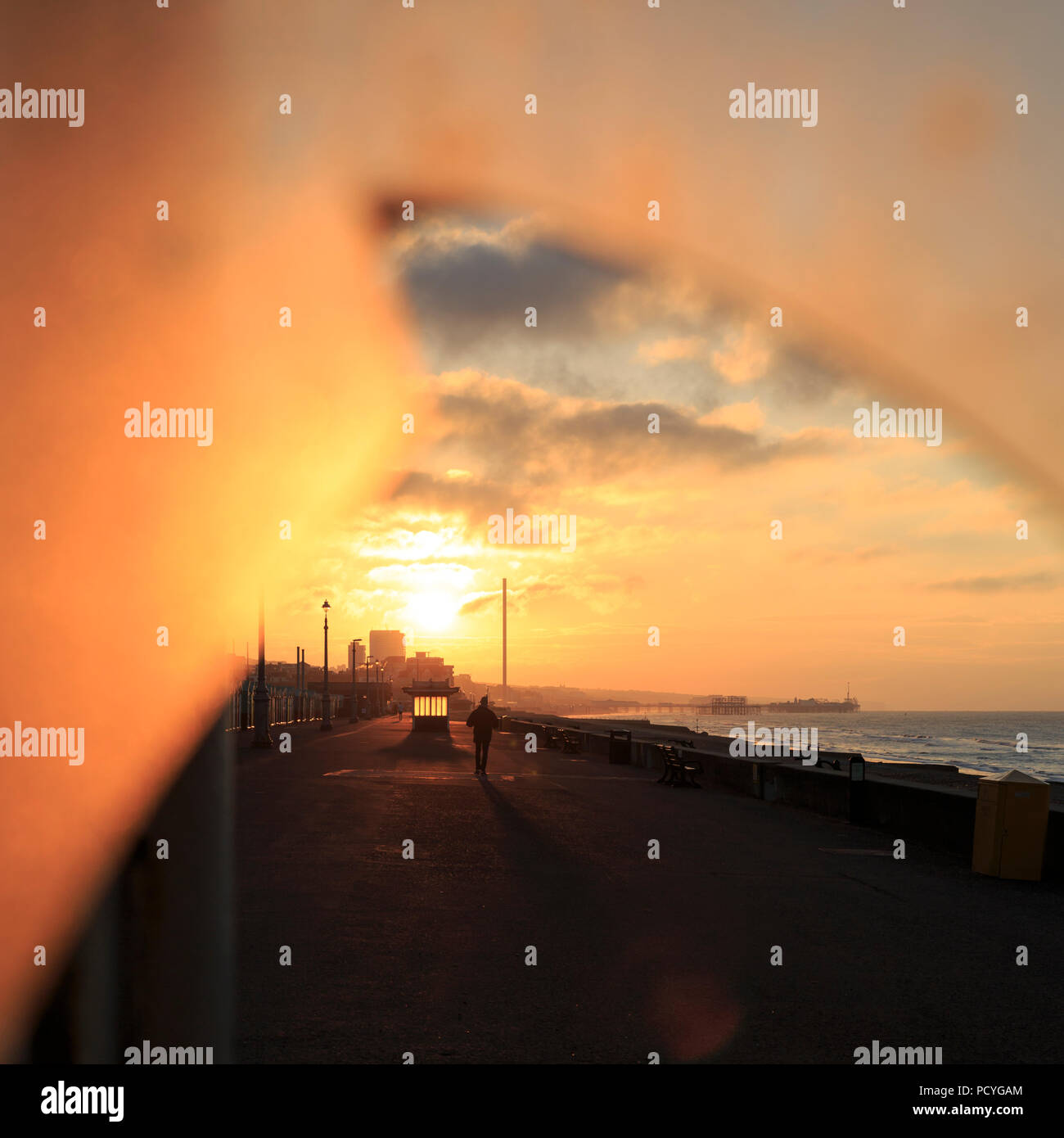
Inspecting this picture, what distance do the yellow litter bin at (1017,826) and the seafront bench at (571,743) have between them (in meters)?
28.0

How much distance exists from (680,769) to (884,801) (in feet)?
28.9

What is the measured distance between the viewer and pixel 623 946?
7.44 metres

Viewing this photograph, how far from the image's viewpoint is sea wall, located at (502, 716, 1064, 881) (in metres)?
12.4

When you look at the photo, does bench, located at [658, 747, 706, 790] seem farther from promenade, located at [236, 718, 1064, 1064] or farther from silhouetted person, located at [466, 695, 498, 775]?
promenade, located at [236, 718, 1064, 1064]

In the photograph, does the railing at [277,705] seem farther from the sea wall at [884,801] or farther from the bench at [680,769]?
the sea wall at [884,801]

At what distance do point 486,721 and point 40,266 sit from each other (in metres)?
22.5

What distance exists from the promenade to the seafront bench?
2386 cm

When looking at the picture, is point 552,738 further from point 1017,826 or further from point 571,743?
point 1017,826

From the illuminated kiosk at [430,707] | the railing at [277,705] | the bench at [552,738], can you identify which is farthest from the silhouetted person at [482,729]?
the illuminated kiosk at [430,707]

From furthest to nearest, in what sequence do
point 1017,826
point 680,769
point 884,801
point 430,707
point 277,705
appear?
point 277,705, point 430,707, point 680,769, point 884,801, point 1017,826

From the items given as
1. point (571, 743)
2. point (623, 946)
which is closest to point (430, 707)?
point (571, 743)
